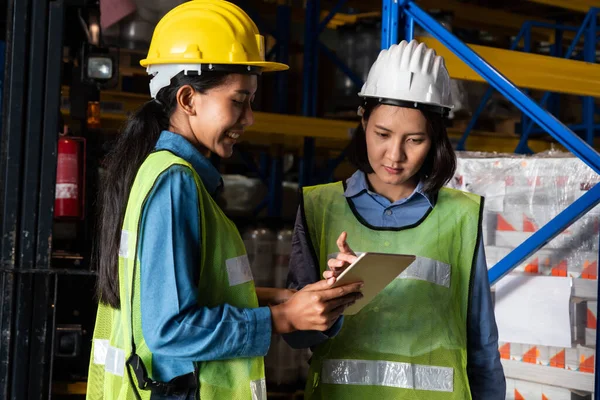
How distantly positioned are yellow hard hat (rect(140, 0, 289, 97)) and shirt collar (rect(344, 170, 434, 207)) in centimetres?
63

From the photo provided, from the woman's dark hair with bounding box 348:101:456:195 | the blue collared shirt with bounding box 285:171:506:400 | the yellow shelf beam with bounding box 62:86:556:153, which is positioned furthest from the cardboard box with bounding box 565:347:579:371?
the yellow shelf beam with bounding box 62:86:556:153

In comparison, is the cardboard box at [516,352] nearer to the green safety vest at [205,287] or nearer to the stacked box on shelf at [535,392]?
the stacked box on shelf at [535,392]

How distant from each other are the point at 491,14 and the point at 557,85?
4.60m

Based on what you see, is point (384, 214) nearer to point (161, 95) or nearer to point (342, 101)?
point (161, 95)

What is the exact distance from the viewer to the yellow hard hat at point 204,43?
7.48 feet

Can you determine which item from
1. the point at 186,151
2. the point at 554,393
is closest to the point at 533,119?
the point at 554,393

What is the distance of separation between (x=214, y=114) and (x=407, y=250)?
880 millimetres

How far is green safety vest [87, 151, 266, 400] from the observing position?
2.11m

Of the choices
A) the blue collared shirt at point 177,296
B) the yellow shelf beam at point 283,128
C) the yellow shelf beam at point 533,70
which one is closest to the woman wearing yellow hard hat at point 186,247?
the blue collared shirt at point 177,296

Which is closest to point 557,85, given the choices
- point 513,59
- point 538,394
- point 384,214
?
point 513,59

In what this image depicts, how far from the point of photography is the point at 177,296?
203 cm

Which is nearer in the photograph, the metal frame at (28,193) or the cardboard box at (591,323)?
the metal frame at (28,193)

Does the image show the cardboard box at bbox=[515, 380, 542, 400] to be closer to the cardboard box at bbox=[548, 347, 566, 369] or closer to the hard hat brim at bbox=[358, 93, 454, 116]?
the cardboard box at bbox=[548, 347, 566, 369]

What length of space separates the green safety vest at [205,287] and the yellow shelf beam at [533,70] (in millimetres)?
2212
